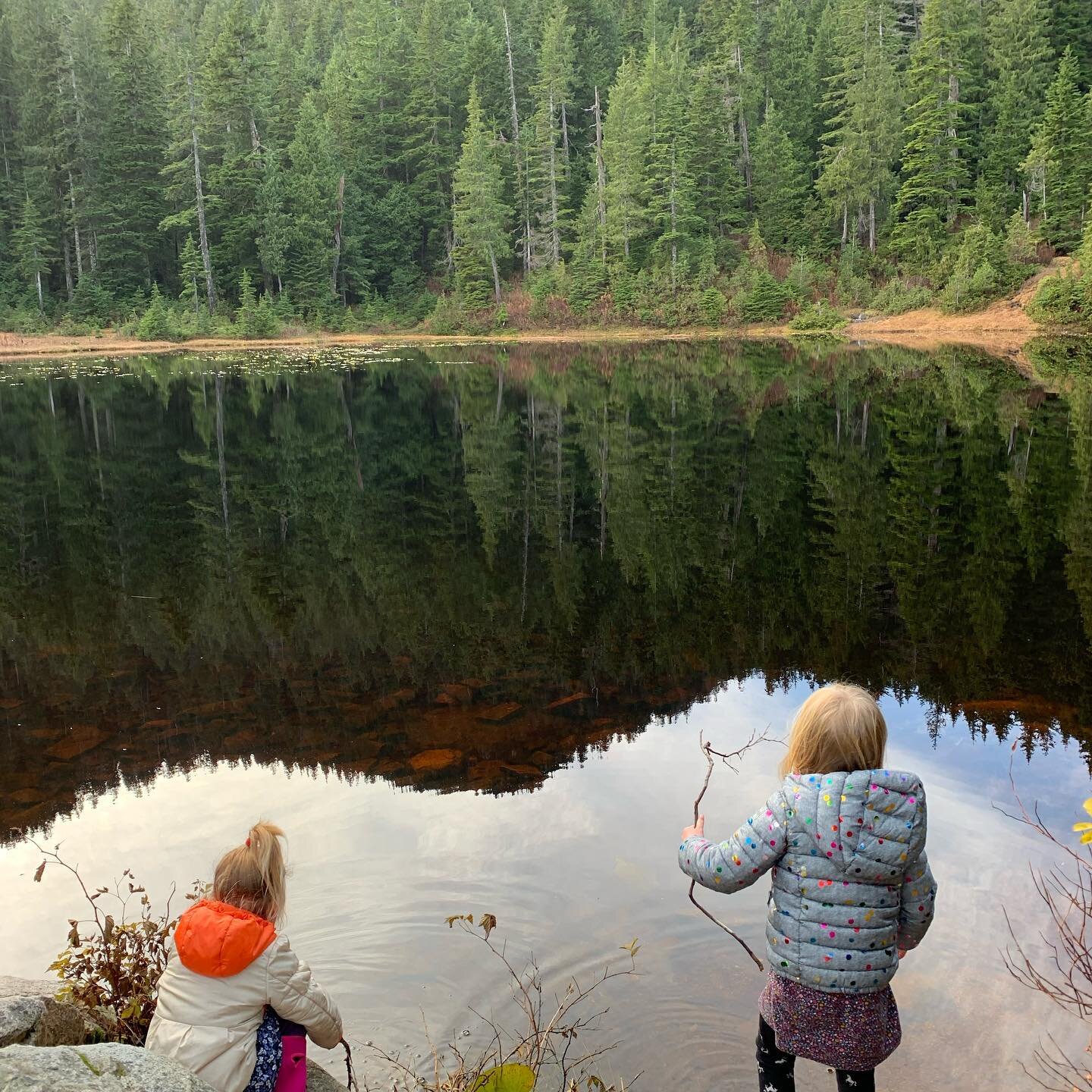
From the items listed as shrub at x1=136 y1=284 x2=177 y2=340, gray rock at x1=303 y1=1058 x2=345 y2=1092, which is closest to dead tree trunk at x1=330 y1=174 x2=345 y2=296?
shrub at x1=136 y1=284 x2=177 y2=340

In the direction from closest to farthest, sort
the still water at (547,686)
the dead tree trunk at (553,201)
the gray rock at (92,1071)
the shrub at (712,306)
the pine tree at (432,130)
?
the gray rock at (92,1071) < the still water at (547,686) < the shrub at (712,306) < the dead tree trunk at (553,201) < the pine tree at (432,130)

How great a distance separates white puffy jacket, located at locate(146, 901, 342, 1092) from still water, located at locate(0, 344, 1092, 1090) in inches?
44.5

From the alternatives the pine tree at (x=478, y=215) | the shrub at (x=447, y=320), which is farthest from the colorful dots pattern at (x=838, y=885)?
the pine tree at (x=478, y=215)

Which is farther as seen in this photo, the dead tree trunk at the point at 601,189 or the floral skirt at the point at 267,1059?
the dead tree trunk at the point at 601,189

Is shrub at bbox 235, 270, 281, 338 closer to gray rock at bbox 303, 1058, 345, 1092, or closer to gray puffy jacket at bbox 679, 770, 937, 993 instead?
gray rock at bbox 303, 1058, 345, 1092

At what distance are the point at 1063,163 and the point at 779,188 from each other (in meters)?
14.0

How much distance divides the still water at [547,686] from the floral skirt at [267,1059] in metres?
0.99

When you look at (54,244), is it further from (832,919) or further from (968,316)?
(832,919)

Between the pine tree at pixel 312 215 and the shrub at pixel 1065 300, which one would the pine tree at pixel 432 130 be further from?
the shrub at pixel 1065 300

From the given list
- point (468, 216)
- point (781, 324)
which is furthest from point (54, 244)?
point (781, 324)

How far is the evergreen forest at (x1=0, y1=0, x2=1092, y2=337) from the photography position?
48.4 meters

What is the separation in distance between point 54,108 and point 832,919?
64.0 meters

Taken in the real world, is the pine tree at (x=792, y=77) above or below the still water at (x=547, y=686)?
above

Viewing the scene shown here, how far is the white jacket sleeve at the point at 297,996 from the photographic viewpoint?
9.40 feet
